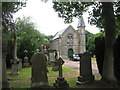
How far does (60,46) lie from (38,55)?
35.9 metres

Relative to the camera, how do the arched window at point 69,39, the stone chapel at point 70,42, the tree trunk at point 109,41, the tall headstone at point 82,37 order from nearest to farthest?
the tree trunk at point 109,41, the stone chapel at point 70,42, the arched window at point 69,39, the tall headstone at point 82,37

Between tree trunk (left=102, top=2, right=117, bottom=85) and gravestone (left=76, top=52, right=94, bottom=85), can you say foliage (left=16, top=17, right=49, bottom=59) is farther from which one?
tree trunk (left=102, top=2, right=117, bottom=85)

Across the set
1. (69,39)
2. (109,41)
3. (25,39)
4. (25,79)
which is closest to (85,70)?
(109,41)

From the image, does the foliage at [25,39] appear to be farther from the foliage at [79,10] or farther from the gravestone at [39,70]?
the gravestone at [39,70]

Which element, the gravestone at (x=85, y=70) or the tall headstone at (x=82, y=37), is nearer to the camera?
the gravestone at (x=85, y=70)

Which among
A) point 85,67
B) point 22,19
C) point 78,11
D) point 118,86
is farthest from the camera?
point 22,19

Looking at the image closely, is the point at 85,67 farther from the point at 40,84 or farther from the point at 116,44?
the point at 40,84

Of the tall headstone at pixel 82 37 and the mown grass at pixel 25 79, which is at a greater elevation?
the tall headstone at pixel 82 37

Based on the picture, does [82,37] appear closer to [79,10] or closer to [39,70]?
[79,10]

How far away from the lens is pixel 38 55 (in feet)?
27.0

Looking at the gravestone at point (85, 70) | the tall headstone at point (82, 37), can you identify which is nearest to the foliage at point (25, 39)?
the gravestone at point (85, 70)

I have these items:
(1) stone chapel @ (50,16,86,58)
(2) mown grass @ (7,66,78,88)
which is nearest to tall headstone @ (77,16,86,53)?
(1) stone chapel @ (50,16,86,58)

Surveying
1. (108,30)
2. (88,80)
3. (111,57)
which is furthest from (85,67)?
(108,30)

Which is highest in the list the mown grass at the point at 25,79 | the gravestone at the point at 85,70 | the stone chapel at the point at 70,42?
the stone chapel at the point at 70,42
